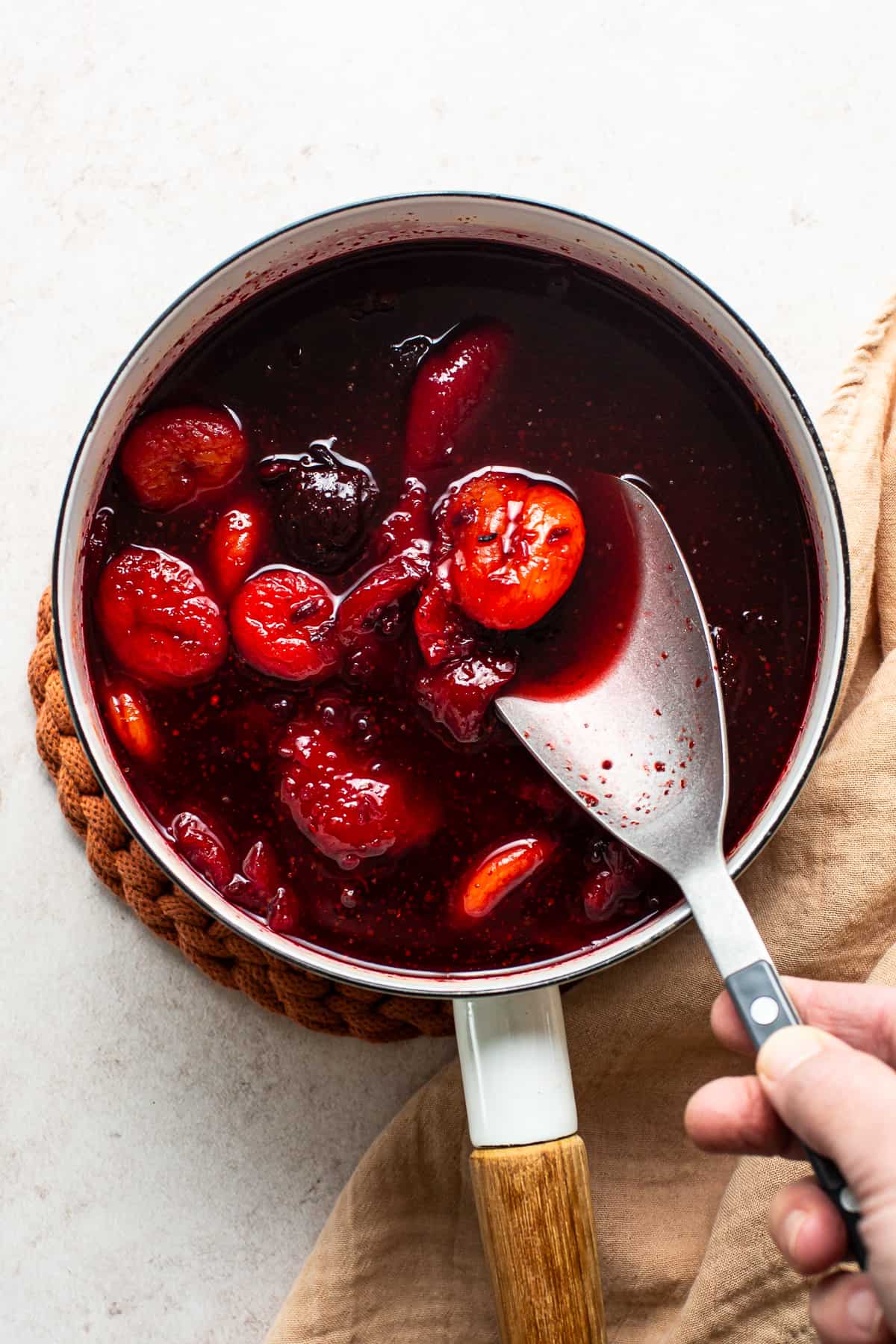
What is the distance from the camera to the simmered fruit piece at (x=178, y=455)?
122cm

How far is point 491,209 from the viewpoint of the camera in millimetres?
1185

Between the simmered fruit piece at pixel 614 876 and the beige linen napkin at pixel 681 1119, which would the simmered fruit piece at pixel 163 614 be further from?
the beige linen napkin at pixel 681 1119

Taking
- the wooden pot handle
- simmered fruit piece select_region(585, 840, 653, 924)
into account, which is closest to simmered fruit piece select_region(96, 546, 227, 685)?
simmered fruit piece select_region(585, 840, 653, 924)

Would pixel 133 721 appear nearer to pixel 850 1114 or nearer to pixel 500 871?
pixel 500 871

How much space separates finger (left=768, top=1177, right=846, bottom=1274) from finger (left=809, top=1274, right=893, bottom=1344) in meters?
0.05

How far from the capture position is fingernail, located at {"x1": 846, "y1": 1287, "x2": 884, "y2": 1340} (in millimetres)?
1012

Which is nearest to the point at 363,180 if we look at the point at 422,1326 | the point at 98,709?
the point at 98,709

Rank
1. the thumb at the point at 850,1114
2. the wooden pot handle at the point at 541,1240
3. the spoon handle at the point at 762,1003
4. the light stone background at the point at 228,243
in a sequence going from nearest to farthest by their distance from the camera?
the thumb at the point at 850,1114
the spoon handle at the point at 762,1003
the wooden pot handle at the point at 541,1240
the light stone background at the point at 228,243

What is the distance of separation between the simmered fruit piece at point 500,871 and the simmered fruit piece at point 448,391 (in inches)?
15.8

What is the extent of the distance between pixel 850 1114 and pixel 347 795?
0.56 metres

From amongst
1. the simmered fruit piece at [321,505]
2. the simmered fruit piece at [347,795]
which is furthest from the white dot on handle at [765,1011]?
the simmered fruit piece at [321,505]

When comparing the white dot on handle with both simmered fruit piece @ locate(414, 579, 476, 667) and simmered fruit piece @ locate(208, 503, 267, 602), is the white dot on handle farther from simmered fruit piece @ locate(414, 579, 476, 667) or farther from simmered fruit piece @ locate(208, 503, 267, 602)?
simmered fruit piece @ locate(208, 503, 267, 602)

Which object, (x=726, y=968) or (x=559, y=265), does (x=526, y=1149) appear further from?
(x=559, y=265)

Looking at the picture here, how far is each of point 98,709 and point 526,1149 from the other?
61cm
